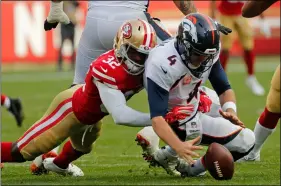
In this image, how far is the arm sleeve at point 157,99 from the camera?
5082 mm

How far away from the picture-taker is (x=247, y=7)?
5281 mm

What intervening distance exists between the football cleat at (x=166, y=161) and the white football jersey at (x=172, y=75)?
46 centimetres

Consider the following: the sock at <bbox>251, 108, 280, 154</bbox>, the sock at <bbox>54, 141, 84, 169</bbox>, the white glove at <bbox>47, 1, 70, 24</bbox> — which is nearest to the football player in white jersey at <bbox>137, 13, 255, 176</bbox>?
the sock at <bbox>251, 108, 280, 154</bbox>

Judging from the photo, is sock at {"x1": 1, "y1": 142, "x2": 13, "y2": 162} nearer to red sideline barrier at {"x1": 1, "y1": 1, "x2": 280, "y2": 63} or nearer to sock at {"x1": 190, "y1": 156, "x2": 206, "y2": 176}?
sock at {"x1": 190, "y1": 156, "x2": 206, "y2": 176}

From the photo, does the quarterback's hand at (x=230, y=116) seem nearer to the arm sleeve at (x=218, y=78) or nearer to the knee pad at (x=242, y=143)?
the knee pad at (x=242, y=143)

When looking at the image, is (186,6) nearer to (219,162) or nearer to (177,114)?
(177,114)

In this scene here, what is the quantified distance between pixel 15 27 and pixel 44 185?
13608 mm

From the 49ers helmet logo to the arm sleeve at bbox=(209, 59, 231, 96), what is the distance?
22.7 inches

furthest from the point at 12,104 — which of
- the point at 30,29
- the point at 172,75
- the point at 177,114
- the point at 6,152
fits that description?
the point at 30,29

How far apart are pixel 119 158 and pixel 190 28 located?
7.17 ft

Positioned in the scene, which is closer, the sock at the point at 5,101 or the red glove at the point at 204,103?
the red glove at the point at 204,103

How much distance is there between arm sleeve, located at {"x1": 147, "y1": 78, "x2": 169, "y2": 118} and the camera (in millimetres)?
5082

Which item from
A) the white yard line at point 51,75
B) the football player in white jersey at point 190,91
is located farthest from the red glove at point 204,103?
the white yard line at point 51,75

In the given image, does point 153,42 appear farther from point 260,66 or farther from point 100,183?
point 260,66
